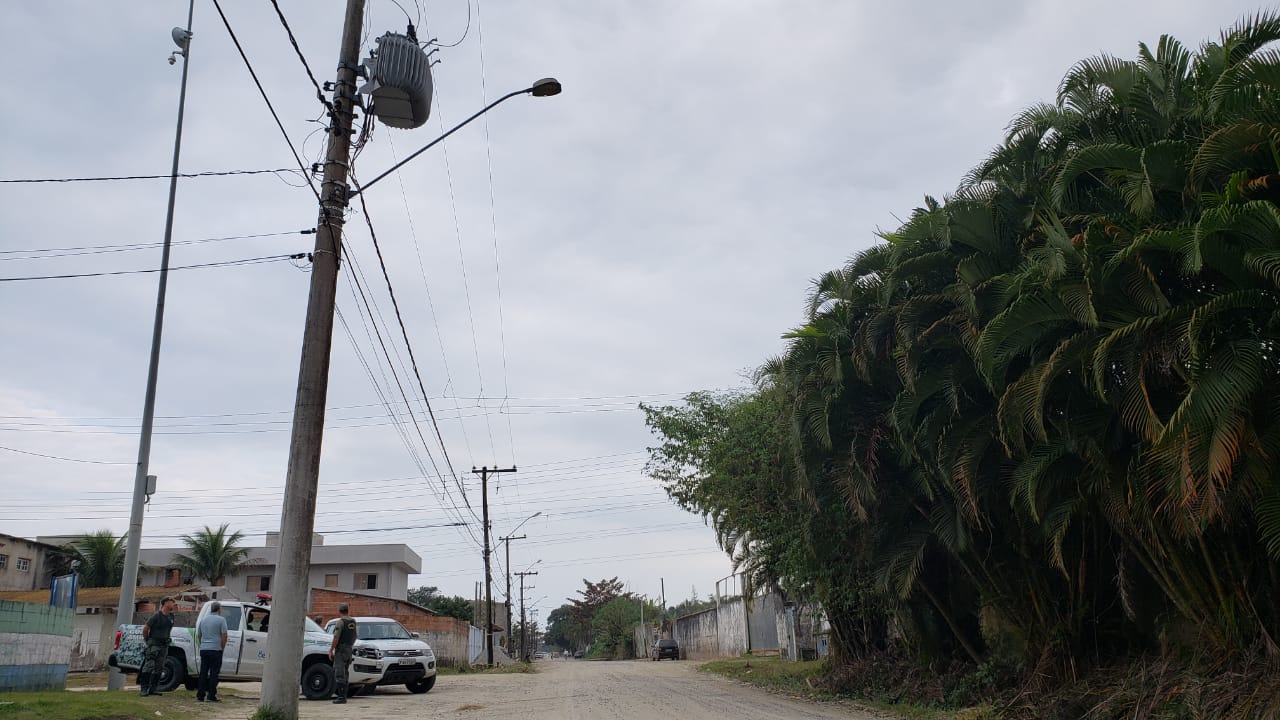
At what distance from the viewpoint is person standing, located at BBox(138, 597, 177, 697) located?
14.9 m

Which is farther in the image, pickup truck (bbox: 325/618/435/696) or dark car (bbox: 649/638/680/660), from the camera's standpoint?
dark car (bbox: 649/638/680/660)

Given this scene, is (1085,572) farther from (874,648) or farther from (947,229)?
(874,648)

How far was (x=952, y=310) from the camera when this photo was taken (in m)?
14.0

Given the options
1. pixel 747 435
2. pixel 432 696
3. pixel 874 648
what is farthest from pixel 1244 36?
pixel 432 696

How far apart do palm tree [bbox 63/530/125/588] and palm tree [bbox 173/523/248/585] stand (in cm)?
501

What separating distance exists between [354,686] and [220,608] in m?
3.45

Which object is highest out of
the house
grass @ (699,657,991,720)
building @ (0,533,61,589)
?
building @ (0,533,61,589)

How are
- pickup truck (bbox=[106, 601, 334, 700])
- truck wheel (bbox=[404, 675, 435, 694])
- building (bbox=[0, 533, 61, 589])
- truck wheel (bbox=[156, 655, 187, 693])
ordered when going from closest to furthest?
truck wheel (bbox=[156, 655, 187, 693])
pickup truck (bbox=[106, 601, 334, 700])
truck wheel (bbox=[404, 675, 435, 694])
building (bbox=[0, 533, 61, 589])

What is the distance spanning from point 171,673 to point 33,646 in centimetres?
229

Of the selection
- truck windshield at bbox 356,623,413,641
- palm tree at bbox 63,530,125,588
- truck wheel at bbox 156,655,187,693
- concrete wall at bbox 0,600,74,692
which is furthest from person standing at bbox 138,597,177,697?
palm tree at bbox 63,530,125,588

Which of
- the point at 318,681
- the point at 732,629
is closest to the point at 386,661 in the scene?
the point at 318,681

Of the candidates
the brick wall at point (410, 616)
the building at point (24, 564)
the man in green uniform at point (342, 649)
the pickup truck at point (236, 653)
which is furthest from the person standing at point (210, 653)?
the building at point (24, 564)

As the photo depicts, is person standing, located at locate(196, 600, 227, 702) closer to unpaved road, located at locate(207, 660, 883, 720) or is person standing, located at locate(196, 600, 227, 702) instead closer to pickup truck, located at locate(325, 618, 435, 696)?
unpaved road, located at locate(207, 660, 883, 720)

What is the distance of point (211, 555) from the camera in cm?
4744
